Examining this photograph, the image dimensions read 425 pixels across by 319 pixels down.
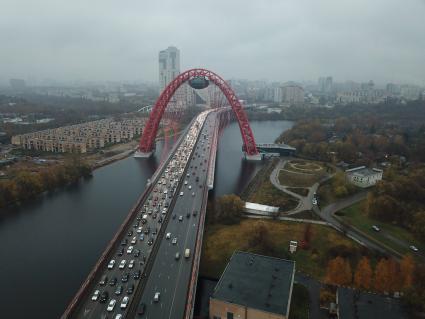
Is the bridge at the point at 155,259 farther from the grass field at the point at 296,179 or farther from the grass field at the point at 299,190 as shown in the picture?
the grass field at the point at 296,179

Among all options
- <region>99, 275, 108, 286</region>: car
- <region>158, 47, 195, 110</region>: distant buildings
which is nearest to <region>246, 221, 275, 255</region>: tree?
<region>99, 275, 108, 286</region>: car

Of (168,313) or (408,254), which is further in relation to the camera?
(408,254)

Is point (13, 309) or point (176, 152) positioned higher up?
point (176, 152)

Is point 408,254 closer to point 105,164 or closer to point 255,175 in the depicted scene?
point 255,175

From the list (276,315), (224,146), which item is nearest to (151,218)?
(276,315)

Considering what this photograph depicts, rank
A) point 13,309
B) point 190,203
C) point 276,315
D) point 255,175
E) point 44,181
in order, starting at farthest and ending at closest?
point 255,175 → point 44,181 → point 190,203 → point 13,309 → point 276,315

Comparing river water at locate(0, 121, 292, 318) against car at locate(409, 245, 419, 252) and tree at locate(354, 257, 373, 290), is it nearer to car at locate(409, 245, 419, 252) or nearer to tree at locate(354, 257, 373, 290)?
tree at locate(354, 257, 373, 290)

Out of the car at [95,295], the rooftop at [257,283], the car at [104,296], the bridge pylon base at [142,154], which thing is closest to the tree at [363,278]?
the rooftop at [257,283]
